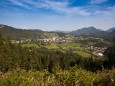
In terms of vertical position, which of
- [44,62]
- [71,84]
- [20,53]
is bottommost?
[44,62]

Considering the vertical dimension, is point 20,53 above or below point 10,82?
below

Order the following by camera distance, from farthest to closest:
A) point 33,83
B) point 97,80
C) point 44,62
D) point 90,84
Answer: point 44,62 < point 97,80 < point 90,84 < point 33,83

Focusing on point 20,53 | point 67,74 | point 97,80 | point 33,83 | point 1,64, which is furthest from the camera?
point 20,53

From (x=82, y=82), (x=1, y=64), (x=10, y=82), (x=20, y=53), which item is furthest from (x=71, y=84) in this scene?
(x=20, y=53)

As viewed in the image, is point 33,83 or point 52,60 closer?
point 33,83

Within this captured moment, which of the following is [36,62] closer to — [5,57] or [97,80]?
[5,57]

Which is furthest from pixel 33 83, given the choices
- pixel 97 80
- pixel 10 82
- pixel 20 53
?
pixel 20 53

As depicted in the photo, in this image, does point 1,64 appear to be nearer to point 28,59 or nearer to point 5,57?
point 5,57

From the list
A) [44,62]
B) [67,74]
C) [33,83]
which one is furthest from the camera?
[44,62]

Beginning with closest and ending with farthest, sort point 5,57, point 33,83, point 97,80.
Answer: point 33,83 → point 97,80 → point 5,57
